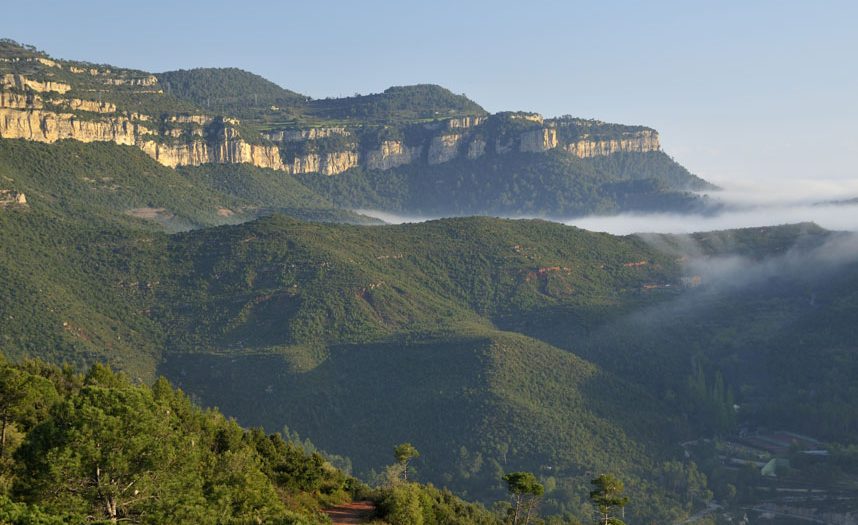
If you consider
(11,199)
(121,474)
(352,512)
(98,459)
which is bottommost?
(352,512)

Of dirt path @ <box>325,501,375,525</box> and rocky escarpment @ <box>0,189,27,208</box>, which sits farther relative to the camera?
rocky escarpment @ <box>0,189,27,208</box>

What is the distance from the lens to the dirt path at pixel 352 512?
56.5 m

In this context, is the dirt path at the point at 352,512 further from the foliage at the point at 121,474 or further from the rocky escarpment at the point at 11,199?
the rocky escarpment at the point at 11,199

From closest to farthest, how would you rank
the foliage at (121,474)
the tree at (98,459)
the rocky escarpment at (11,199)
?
the foliage at (121,474) → the tree at (98,459) → the rocky escarpment at (11,199)

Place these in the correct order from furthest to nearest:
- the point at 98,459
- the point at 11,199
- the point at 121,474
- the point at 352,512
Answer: the point at 11,199, the point at 352,512, the point at 121,474, the point at 98,459

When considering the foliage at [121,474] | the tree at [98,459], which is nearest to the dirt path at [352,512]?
the foliage at [121,474]

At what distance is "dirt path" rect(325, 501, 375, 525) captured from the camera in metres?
56.5

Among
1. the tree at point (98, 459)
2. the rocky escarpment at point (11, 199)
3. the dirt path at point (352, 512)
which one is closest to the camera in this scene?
the tree at point (98, 459)

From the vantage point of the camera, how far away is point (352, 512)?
2309 inches

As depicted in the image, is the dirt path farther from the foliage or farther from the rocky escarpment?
the rocky escarpment

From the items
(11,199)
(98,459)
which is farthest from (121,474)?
(11,199)

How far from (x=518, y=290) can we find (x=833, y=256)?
171ft

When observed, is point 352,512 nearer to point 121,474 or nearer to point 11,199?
point 121,474

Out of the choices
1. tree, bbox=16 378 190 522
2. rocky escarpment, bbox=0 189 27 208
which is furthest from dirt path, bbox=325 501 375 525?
rocky escarpment, bbox=0 189 27 208
